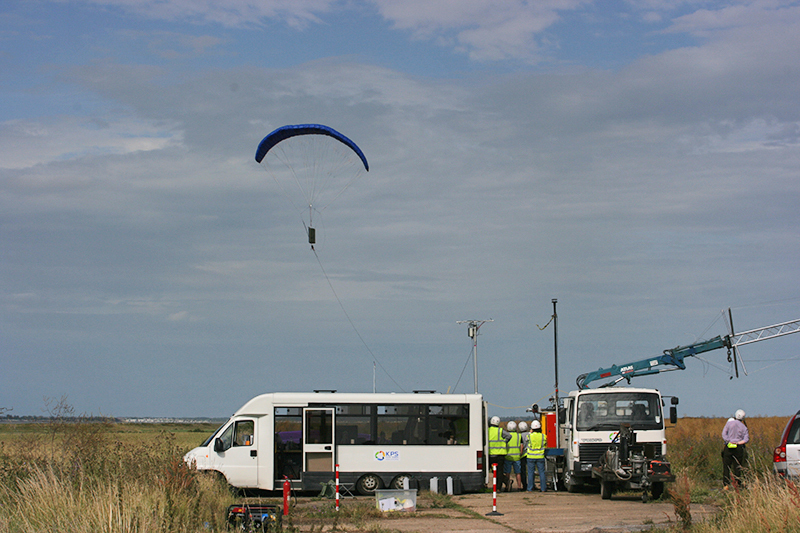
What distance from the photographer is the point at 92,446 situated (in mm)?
14953

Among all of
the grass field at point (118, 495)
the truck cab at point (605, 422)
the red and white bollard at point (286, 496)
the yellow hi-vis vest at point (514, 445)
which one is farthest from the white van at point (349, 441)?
the red and white bollard at point (286, 496)

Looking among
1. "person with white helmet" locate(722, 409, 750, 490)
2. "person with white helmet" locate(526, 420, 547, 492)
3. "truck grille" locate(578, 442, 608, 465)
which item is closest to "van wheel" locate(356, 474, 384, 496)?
"person with white helmet" locate(526, 420, 547, 492)

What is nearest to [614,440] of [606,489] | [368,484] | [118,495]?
[606,489]

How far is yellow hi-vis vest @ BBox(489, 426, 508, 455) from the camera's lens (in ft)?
68.0

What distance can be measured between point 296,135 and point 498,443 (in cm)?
1046

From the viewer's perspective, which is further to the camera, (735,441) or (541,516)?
(735,441)

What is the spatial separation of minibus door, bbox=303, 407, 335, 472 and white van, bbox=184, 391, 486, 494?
24mm

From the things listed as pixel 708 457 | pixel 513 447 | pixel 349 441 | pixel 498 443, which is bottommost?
pixel 708 457

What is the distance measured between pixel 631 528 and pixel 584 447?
623 cm

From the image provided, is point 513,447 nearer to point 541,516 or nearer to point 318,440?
point 318,440

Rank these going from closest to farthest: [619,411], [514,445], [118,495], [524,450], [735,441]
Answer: [118,495]
[735,441]
[619,411]
[514,445]
[524,450]

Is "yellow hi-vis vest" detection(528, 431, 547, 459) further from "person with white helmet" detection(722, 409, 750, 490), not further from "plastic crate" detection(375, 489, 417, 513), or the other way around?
"plastic crate" detection(375, 489, 417, 513)

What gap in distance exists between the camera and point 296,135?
24.1m

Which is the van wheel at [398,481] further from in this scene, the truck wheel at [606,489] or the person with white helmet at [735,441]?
the person with white helmet at [735,441]
